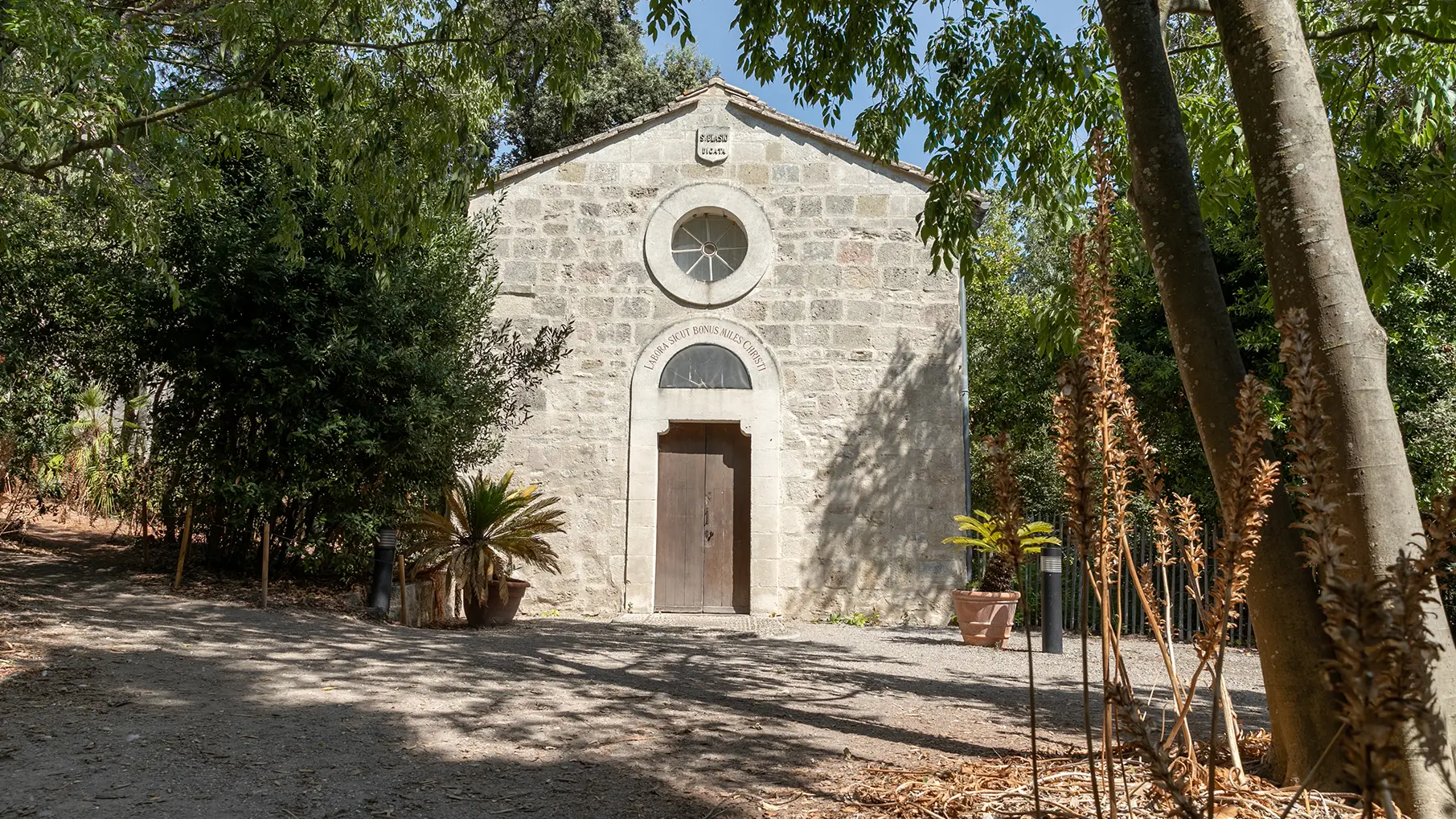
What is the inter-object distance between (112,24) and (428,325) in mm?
3691

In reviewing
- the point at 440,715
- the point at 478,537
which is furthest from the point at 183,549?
the point at 440,715

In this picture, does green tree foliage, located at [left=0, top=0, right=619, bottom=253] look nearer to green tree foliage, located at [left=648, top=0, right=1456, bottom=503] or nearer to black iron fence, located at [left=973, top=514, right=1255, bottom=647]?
Result: green tree foliage, located at [left=648, top=0, right=1456, bottom=503]

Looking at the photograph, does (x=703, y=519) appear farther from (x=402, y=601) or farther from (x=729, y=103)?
(x=729, y=103)

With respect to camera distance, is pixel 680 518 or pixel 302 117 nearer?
pixel 302 117

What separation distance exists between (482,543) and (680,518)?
112 inches

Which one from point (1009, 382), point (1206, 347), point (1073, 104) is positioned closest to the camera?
Answer: point (1206, 347)

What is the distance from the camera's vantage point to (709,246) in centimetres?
1139

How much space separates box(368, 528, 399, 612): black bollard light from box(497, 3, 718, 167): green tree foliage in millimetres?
14252

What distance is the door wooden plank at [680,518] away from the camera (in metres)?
10.9

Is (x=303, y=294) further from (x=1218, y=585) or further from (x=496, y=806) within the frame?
(x=1218, y=585)

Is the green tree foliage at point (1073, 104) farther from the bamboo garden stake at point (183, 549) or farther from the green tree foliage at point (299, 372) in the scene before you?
the bamboo garden stake at point (183, 549)

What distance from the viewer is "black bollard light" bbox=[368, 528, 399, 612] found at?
8.01 m

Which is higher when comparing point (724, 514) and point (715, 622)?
point (724, 514)

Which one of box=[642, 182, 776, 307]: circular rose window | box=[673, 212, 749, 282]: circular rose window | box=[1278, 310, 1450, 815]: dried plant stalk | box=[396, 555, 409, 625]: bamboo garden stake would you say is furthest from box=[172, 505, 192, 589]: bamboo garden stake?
box=[1278, 310, 1450, 815]: dried plant stalk
